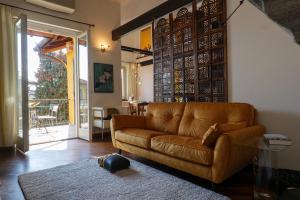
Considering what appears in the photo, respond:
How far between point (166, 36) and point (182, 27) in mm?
420

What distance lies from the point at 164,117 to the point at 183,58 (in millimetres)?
1083

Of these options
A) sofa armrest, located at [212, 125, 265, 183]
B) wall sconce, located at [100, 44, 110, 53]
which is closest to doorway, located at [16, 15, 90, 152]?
wall sconce, located at [100, 44, 110, 53]

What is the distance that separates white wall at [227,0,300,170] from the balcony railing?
212 inches

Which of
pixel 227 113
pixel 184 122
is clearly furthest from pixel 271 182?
pixel 184 122

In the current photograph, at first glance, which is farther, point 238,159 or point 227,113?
point 227,113

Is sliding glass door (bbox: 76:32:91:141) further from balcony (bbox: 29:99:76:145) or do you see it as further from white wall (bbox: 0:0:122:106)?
balcony (bbox: 29:99:76:145)

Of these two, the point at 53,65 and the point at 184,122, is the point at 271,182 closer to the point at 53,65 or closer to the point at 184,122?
the point at 184,122

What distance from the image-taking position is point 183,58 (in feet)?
11.5

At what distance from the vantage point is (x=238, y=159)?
213 centimetres

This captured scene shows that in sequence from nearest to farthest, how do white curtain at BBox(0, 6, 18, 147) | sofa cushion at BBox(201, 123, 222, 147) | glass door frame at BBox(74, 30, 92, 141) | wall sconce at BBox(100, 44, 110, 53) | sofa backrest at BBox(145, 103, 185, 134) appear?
sofa cushion at BBox(201, 123, 222, 147) < sofa backrest at BBox(145, 103, 185, 134) < white curtain at BBox(0, 6, 18, 147) < glass door frame at BBox(74, 30, 92, 141) < wall sconce at BBox(100, 44, 110, 53)

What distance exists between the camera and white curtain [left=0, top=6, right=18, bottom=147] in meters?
3.65

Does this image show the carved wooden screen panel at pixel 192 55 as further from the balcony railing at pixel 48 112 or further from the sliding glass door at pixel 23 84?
the balcony railing at pixel 48 112

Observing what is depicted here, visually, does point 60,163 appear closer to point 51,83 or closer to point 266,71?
point 266,71

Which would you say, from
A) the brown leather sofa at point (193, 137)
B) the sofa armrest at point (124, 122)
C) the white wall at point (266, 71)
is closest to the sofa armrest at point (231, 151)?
the brown leather sofa at point (193, 137)
